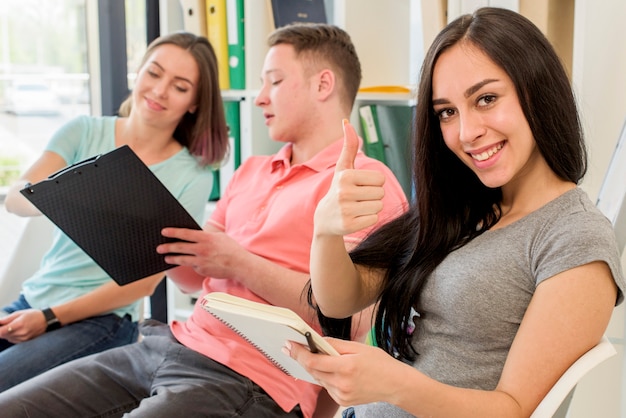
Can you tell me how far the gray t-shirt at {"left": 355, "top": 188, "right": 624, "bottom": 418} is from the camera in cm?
104

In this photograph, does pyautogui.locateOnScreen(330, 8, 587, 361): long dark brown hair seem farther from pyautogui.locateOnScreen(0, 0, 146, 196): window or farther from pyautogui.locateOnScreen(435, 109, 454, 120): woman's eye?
pyautogui.locateOnScreen(0, 0, 146, 196): window

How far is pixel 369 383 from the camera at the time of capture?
984 millimetres

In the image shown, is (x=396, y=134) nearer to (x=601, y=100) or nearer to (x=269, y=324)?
(x=601, y=100)

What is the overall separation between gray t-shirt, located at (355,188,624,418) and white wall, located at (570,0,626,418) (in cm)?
51

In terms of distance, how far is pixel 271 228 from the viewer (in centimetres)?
159

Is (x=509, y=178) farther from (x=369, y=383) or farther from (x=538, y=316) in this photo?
(x=369, y=383)

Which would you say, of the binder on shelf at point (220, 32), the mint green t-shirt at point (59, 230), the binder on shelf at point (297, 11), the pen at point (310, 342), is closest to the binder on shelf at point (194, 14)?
the binder on shelf at point (220, 32)

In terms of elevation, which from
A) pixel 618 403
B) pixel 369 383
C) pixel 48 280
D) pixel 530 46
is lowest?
pixel 618 403

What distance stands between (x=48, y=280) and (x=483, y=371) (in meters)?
1.36

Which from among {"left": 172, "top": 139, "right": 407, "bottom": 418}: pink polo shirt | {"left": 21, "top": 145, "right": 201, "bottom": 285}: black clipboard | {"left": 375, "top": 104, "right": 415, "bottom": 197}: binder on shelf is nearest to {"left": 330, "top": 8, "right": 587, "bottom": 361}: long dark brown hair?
{"left": 172, "top": 139, "right": 407, "bottom": 418}: pink polo shirt

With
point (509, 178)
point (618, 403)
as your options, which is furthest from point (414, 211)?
point (618, 403)

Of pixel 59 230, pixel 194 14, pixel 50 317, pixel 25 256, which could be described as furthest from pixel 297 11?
pixel 50 317

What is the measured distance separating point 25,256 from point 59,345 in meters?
0.43

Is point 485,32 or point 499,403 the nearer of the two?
point 499,403
